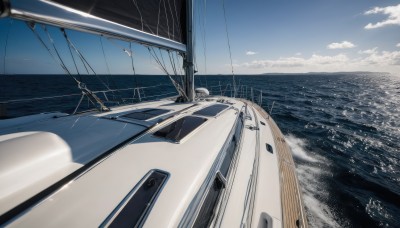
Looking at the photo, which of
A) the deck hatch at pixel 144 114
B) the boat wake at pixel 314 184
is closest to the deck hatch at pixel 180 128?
the deck hatch at pixel 144 114

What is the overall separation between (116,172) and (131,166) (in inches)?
5.8

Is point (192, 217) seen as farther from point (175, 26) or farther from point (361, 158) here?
point (361, 158)

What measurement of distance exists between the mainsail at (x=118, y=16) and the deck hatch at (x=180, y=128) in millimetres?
1258

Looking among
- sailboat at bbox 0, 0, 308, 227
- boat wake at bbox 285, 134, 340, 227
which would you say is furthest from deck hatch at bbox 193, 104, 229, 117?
boat wake at bbox 285, 134, 340, 227

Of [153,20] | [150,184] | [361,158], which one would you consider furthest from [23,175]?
[361,158]

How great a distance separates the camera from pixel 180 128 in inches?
106

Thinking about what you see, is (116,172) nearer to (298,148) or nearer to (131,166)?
(131,166)

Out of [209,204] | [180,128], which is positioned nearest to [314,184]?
[180,128]

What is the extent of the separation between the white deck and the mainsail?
1.05 meters

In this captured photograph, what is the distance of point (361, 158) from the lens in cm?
670

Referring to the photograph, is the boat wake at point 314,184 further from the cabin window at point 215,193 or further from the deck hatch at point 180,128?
the deck hatch at point 180,128

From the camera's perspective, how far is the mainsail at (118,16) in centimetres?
133

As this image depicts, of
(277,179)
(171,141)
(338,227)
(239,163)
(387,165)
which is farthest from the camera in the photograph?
(387,165)

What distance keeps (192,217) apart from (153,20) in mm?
2739
